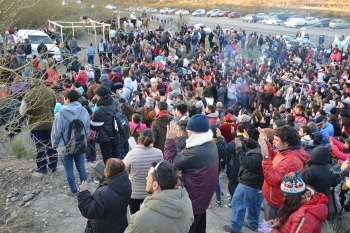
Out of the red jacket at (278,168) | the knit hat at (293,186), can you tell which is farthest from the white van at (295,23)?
the knit hat at (293,186)

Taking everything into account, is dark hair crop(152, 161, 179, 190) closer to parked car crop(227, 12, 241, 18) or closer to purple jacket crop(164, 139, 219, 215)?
purple jacket crop(164, 139, 219, 215)

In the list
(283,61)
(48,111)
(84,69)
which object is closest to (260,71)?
(283,61)

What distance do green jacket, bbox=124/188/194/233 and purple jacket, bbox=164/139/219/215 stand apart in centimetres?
92

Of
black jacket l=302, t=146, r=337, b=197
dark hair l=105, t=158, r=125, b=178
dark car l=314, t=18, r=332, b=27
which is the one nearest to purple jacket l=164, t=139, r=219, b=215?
dark hair l=105, t=158, r=125, b=178

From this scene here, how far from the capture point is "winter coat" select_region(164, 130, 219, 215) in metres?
3.99

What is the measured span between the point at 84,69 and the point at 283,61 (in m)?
13.8

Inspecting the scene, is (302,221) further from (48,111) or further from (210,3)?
(210,3)

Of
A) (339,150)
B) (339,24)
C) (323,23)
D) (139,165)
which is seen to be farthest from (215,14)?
(139,165)

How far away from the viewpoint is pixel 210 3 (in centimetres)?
6444

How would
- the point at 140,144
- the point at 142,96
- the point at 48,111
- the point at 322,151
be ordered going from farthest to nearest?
the point at 142,96
the point at 48,111
the point at 322,151
the point at 140,144

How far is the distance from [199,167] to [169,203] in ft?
3.69

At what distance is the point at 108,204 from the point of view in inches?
143

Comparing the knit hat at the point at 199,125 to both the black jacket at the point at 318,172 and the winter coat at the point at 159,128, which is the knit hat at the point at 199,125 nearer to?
the black jacket at the point at 318,172

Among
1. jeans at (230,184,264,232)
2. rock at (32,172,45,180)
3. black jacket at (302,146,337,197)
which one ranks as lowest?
rock at (32,172,45,180)
